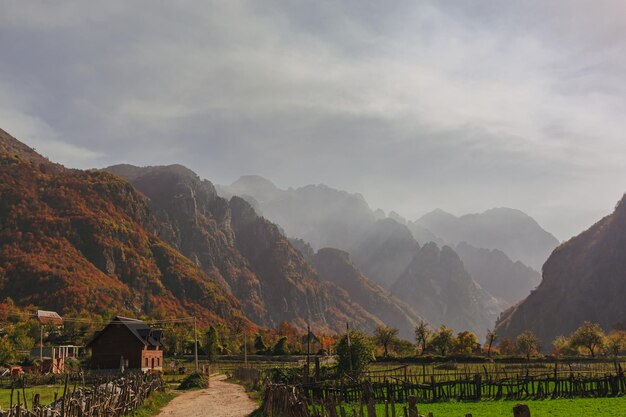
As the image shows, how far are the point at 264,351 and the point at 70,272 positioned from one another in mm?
100639

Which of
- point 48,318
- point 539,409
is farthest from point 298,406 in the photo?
point 48,318

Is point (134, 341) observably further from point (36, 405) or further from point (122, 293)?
point (122, 293)

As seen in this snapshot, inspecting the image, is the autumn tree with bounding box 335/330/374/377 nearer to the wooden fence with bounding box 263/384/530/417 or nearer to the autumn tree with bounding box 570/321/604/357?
the wooden fence with bounding box 263/384/530/417

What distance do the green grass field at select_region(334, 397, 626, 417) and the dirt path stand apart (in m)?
8.93

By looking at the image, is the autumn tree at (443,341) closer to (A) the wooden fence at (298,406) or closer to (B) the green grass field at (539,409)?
(B) the green grass field at (539,409)

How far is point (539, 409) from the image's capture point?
1282 inches

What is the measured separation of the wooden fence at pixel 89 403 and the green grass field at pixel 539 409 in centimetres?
1305

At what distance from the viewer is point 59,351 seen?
8950cm

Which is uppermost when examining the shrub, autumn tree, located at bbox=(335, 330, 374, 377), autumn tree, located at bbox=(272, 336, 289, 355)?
autumn tree, located at bbox=(335, 330, 374, 377)

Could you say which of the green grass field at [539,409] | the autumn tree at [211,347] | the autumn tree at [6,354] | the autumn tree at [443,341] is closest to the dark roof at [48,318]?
the autumn tree at [6,354]

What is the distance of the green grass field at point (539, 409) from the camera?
99.2ft

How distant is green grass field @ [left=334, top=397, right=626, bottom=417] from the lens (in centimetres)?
3023

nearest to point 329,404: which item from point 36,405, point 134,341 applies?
point 36,405

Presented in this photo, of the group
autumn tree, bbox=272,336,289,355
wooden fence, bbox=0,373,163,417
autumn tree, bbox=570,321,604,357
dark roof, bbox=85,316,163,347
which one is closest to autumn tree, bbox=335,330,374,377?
Result: wooden fence, bbox=0,373,163,417
